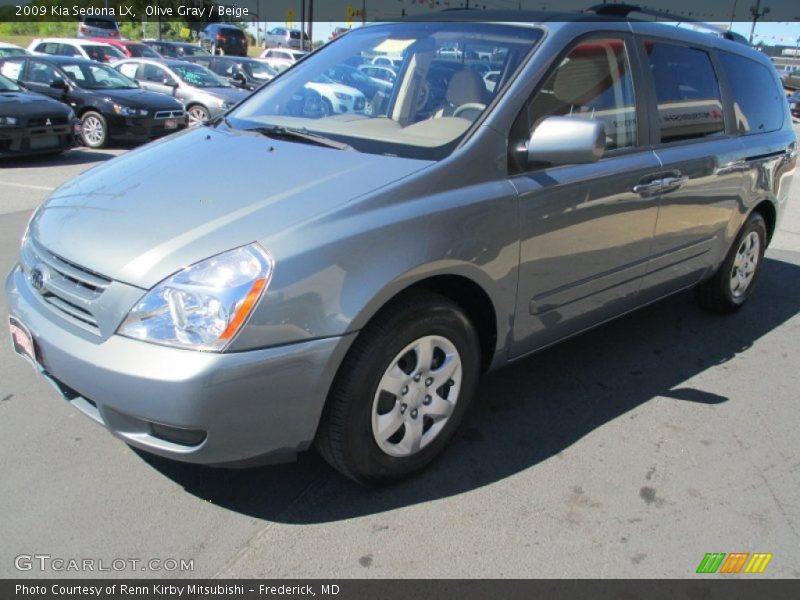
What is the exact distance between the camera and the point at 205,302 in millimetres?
2199

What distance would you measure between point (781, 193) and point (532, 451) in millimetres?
3241

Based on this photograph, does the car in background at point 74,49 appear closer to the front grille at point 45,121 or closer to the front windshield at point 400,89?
the front grille at point 45,121

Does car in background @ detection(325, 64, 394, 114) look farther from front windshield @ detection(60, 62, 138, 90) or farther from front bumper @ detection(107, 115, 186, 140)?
front windshield @ detection(60, 62, 138, 90)

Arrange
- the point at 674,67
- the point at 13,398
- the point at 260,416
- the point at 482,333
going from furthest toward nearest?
the point at 674,67, the point at 13,398, the point at 482,333, the point at 260,416

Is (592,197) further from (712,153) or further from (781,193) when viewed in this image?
(781,193)

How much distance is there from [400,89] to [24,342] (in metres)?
2.04

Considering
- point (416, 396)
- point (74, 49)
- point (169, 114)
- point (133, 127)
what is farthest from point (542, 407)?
point (74, 49)

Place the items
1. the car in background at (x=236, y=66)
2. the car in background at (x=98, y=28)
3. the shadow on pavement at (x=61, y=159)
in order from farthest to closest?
the car in background at (x=98, y=28)
the car in background at (x=236, y=66)
the shadow on pavement at (x=61, y=159)

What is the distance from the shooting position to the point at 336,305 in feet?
7.59

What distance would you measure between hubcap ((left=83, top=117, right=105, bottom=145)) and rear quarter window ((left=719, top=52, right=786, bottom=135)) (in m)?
10.2

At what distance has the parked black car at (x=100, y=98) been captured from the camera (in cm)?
1164

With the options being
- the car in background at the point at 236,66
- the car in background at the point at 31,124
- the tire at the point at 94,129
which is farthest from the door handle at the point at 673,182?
the car in background at the point at 236,66

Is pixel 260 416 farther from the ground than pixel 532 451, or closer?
farther from the ground

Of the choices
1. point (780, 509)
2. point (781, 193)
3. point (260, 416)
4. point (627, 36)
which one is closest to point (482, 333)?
point (260, 416)
